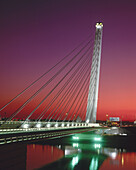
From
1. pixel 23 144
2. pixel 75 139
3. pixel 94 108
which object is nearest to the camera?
pixel 23 144

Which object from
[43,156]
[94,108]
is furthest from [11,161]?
[94,108]

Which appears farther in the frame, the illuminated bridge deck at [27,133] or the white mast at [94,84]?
the white mast at [94,84]

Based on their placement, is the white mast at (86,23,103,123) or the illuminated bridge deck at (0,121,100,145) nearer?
the illuminated bridge deck at (0,121,100,145)

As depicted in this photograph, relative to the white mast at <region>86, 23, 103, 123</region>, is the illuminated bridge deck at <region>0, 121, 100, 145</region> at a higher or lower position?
lower

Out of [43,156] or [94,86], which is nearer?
[43,156]

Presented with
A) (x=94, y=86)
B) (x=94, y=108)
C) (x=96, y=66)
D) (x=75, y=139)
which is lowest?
(x=75, y=139)

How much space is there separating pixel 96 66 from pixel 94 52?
2.85 metres

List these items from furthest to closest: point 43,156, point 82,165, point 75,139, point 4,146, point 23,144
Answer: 1. point 75,139
2. point 43,156
3. point 82,165
4. point 23,144
5. point 4,146

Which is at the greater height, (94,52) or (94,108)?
(94,52)

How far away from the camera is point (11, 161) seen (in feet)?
51.1

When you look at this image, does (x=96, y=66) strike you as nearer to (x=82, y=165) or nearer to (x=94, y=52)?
(x=94, y=52)

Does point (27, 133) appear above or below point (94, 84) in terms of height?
below

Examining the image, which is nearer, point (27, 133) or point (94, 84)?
point (27, 133)

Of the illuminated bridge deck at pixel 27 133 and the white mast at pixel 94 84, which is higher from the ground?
the white mast at pixel 94 84
